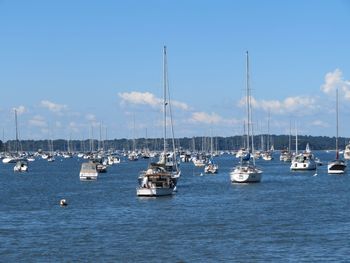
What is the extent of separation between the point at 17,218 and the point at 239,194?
33.3 metres

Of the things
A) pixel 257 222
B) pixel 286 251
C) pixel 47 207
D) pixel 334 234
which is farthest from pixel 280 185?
pixel 286 251

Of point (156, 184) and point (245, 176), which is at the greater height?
point (156, 184)

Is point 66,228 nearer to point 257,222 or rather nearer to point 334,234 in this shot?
point 257,222

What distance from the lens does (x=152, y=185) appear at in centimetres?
8912

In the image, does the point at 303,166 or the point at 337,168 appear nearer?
the point at 337,168

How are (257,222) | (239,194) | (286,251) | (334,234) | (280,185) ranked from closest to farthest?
(286,251) → (334,234) → (257,222) → (239,194) → (280,185)

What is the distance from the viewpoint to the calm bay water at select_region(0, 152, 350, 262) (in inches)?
1927

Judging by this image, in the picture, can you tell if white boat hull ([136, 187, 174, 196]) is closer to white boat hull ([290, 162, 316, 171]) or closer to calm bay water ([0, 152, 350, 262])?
calm bay water ([0, 152, 350, 262])

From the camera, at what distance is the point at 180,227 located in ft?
203

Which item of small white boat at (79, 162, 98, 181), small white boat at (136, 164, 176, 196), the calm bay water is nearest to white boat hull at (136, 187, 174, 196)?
small white boat at (136, 164, 176, 196)

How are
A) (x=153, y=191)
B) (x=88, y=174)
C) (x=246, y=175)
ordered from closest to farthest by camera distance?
1. (x=153, y=191)
2. (x=246, y=175)
3. (x=88, y=174)

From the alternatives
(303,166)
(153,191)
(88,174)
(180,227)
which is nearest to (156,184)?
(153,191)

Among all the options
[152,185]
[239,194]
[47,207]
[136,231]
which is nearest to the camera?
[136,231]

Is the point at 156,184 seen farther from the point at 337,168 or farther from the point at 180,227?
the point at 337,168
